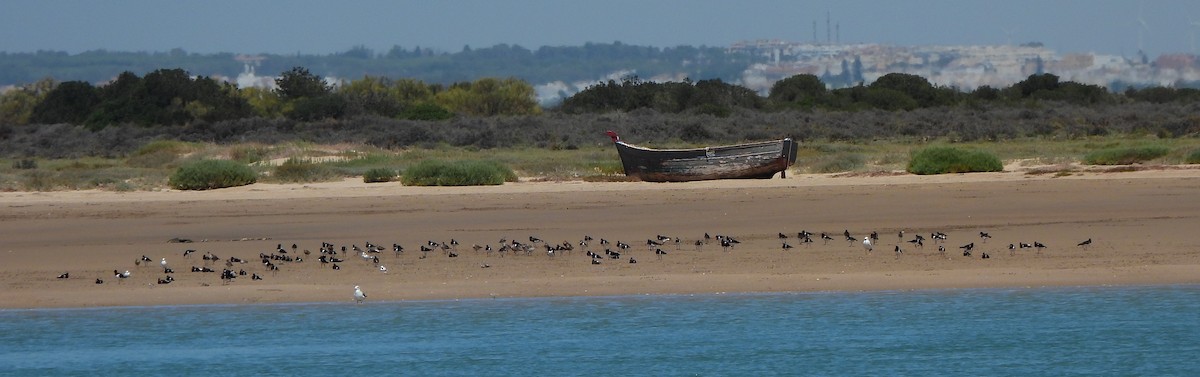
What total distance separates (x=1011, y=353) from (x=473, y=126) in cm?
3310

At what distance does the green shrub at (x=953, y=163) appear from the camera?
2338 centimetres

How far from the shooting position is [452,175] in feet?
76.6

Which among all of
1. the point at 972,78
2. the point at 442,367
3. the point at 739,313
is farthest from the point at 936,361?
the point at 972,78

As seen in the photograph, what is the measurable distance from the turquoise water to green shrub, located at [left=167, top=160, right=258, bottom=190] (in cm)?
1113

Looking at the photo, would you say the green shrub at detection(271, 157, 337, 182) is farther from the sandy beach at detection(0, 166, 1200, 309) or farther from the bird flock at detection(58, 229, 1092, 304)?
the bird flock at detection(58, 229, 1092, 304)

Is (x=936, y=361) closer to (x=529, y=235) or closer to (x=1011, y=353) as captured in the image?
(x=1011, y=353)

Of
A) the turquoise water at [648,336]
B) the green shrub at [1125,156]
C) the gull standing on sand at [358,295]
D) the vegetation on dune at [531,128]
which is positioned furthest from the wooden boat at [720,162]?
the gull standing on sand at [358,295]

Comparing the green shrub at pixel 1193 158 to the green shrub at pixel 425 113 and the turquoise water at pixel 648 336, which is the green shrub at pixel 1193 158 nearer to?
the turquoise water at pixel 648 336

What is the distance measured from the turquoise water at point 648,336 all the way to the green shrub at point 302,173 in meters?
12.6

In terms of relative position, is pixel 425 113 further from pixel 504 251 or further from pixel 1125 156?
pixel 504 251

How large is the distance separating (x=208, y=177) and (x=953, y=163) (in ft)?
38.7

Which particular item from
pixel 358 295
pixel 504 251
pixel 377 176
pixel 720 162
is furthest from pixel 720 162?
pixel 358 295

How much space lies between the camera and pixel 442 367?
11023mm

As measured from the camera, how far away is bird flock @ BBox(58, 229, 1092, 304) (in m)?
14.3
